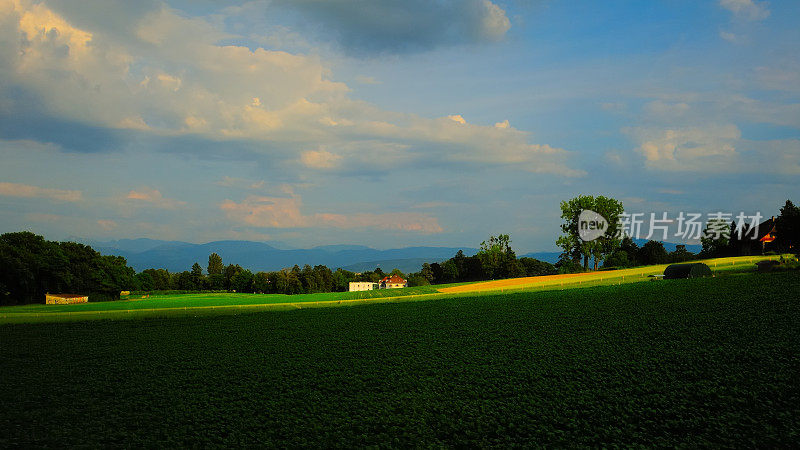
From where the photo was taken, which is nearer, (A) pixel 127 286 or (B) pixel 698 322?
(B) pixel 698 322

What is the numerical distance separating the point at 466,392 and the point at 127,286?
257 ft

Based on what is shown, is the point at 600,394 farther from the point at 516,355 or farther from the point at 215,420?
the point at 215,420

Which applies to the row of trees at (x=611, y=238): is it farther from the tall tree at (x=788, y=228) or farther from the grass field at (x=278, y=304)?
the grass field at (x=278, y=304)

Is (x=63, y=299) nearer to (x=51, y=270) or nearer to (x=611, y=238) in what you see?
(x=51, y=270)

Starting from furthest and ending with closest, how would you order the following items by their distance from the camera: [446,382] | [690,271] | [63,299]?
[63,299] < [690,271] < [446,382]

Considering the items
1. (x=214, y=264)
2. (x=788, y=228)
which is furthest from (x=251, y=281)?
(x=788, y=228)

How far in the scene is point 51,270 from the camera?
212 ft

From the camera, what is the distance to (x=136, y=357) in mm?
22281

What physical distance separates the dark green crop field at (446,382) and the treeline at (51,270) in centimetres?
4239

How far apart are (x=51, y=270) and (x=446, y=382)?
2739 inches

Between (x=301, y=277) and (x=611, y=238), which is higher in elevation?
(x=611, y=238)

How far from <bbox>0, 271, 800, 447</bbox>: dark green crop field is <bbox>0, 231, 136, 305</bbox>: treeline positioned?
139 ft

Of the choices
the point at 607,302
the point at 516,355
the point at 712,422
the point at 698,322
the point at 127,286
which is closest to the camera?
the point at 712,422

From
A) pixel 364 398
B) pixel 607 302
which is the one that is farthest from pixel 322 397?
pixel 607 302
